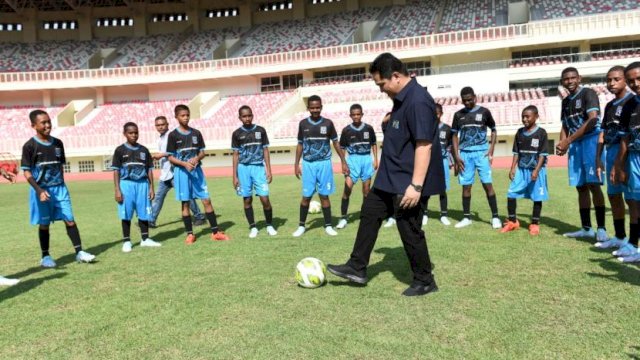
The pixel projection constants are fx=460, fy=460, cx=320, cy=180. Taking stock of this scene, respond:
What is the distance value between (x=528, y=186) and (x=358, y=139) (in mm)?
2982

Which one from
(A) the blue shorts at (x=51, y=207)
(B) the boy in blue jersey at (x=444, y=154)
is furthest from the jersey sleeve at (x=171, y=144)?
(B) the boy in blue jersey at (x=444, y=154)

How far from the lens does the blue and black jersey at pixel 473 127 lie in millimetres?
7938

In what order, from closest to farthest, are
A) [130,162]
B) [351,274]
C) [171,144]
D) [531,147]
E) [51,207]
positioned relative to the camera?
[351,274] → [51,207] → [531,147] → [130,162] → [171,144]

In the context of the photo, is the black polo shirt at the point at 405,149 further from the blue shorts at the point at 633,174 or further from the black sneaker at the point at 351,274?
the blue shorts at the point at 633,174

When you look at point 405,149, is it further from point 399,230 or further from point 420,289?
point 420,289

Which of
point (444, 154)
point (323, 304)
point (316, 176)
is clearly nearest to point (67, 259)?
point (316, 176)

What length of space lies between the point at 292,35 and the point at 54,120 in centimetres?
2076

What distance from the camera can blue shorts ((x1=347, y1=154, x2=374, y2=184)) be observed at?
858 centimetres

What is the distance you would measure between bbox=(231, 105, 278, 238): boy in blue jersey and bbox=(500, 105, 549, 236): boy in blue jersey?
4061 mm

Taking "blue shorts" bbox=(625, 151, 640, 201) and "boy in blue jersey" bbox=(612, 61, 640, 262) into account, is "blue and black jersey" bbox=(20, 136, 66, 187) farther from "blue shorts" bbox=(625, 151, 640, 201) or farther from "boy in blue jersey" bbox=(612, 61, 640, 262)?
"blue shorts" bbox=(625, 151, 640, 201)

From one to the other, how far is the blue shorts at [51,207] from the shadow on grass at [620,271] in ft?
22.9

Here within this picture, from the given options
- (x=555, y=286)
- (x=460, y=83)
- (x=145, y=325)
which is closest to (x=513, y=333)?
(x=555, y=286)

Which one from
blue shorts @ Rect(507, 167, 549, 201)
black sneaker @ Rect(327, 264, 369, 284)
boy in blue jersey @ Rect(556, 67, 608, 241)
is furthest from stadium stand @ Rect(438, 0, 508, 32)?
black sneaker @ Rect(327, 264, 369, 284)

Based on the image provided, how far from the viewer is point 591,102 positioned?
6.50 meters
